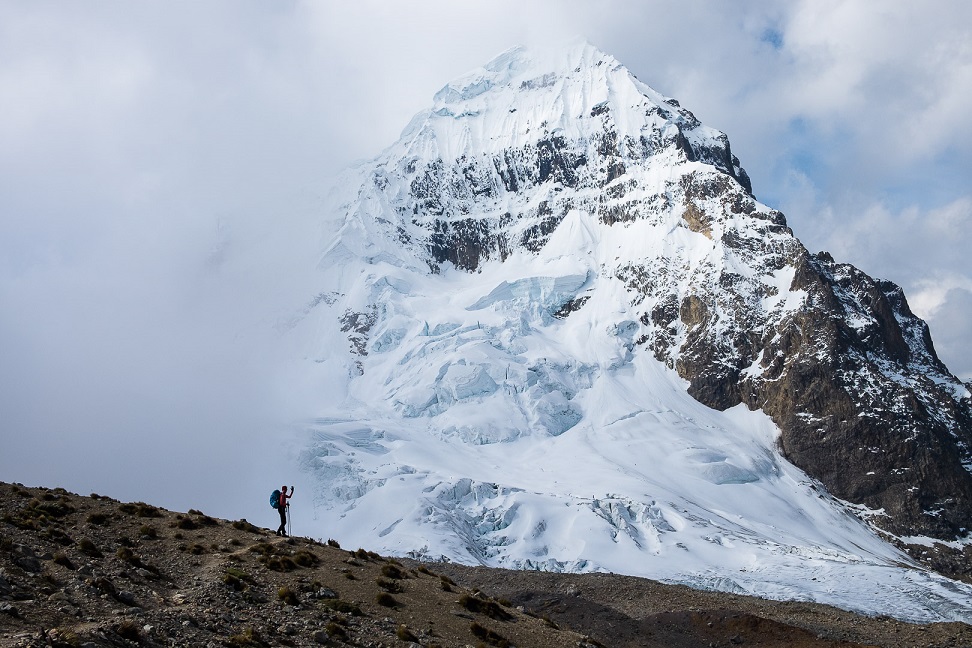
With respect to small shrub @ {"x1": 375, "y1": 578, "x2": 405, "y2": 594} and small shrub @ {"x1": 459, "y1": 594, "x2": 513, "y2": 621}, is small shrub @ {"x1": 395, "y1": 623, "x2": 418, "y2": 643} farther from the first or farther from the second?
small shrub @ {"x1": 459, "y1": 594, "x2": 513, "y2": 621}

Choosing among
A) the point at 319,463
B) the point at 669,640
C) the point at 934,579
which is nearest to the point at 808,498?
the point at 934,579

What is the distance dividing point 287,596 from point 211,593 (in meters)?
1.96

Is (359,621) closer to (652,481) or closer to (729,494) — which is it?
(652,481)

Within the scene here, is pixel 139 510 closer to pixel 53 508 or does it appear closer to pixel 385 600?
pixel 53 508

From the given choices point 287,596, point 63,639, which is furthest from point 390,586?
point 63,639

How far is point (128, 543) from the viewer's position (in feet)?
83.3

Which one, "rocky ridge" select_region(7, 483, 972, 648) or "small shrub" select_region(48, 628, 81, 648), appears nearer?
"small shrub" select_region(48, 628, 81, 648)

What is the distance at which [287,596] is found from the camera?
2269 cm

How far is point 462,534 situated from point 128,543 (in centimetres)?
11524

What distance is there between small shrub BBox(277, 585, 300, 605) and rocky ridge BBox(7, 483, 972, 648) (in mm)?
40

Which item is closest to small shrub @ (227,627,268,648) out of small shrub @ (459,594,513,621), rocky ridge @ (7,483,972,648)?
rocky ridge @ (7,483,972,648)

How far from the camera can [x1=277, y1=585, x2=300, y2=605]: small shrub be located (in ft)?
74.0

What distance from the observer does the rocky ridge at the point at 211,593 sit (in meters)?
18.3

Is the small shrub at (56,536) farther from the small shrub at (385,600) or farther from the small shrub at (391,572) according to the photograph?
the small shrub at (391,572)
